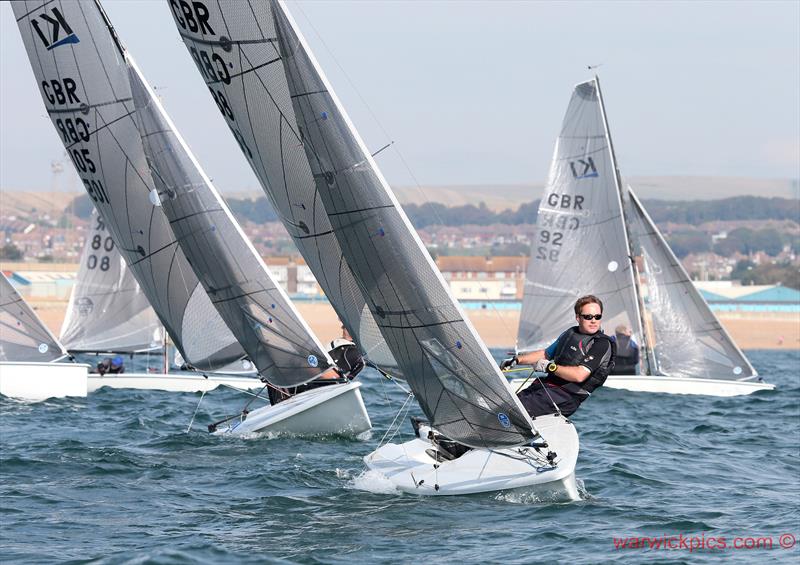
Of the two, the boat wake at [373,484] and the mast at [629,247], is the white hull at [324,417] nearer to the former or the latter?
the boat wake at [373,484]

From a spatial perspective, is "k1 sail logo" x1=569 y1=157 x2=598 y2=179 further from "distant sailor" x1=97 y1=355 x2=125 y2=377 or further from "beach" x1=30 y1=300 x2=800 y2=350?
"beach" x1=30 y1=300 x2=800 y2=350

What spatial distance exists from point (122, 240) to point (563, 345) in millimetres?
7393

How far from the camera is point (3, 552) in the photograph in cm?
769

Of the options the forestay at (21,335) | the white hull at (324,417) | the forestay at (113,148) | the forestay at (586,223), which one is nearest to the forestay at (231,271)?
the white hull at (324,417)

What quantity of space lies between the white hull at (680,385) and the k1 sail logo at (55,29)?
8943mm

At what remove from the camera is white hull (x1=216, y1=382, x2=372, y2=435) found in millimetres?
12930

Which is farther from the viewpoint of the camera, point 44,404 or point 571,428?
point 44,404

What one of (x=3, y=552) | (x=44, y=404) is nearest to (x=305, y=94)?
(x=3, y=552)

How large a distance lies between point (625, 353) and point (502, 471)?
1155cm

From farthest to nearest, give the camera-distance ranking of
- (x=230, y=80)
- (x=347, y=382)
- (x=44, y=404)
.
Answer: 1. (x=44, y=404)
2. (x=347, y=382)
3. (x=230, y=80)

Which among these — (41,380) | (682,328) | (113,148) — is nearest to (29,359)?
(41,380)

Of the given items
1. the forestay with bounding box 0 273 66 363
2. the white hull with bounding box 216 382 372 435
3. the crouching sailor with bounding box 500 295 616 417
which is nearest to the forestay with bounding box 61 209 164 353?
the forestay with bounding box 0 273 66 363

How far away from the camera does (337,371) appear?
44.9ft

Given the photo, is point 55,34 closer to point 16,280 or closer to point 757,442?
point 757,442
